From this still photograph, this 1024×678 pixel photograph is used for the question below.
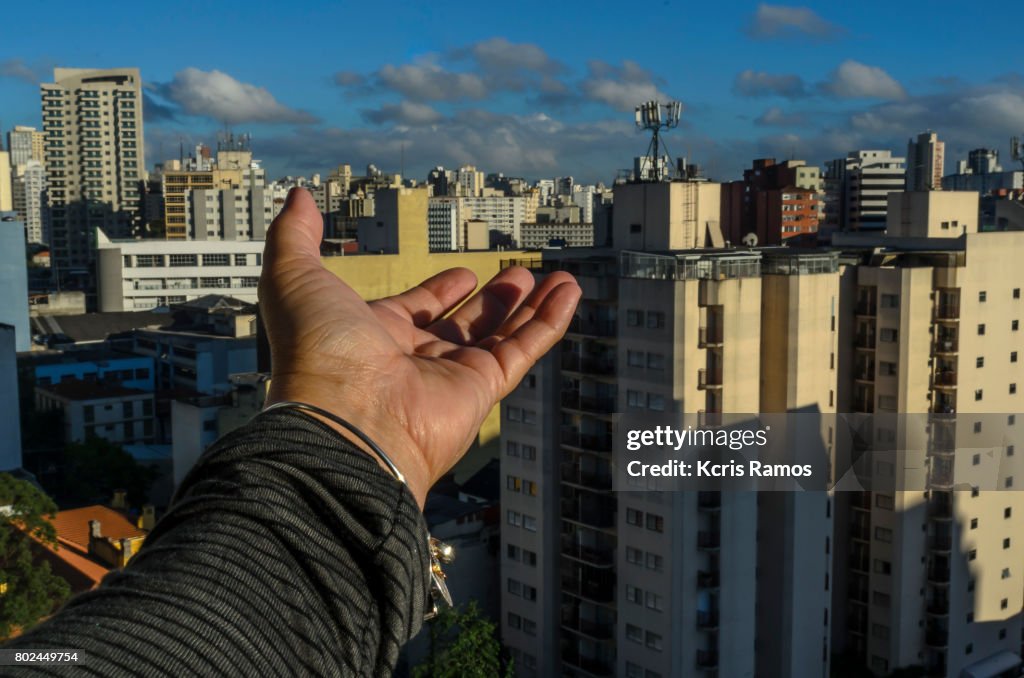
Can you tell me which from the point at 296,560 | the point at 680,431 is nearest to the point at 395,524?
the point at 296,560

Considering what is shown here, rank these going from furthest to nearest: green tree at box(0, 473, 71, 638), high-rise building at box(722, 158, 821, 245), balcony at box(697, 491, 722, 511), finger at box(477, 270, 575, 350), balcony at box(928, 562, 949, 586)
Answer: high-rise building at box(722, 158, 821, 245) → balcony at box(928, 562, 949, 586) → balcony at box(697, 491, 722, 511) → green tree at box(0, 473, 71, 638) → finger at box(477, 270, 575, 350)

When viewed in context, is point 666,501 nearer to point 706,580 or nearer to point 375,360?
point 706,580

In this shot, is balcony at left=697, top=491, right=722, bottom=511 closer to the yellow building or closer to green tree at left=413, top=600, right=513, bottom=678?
green tree at left=413, top=600, right=513, bottom=678

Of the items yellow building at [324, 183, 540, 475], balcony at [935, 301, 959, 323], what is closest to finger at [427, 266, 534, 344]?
balcony at [935, 301, 959, 323]

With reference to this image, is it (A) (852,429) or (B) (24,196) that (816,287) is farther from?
(B) (24,196)

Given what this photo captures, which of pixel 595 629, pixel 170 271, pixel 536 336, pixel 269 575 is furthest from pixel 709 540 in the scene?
pixel 170 271

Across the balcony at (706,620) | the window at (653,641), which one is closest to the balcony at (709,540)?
the balcony at (706,620)
